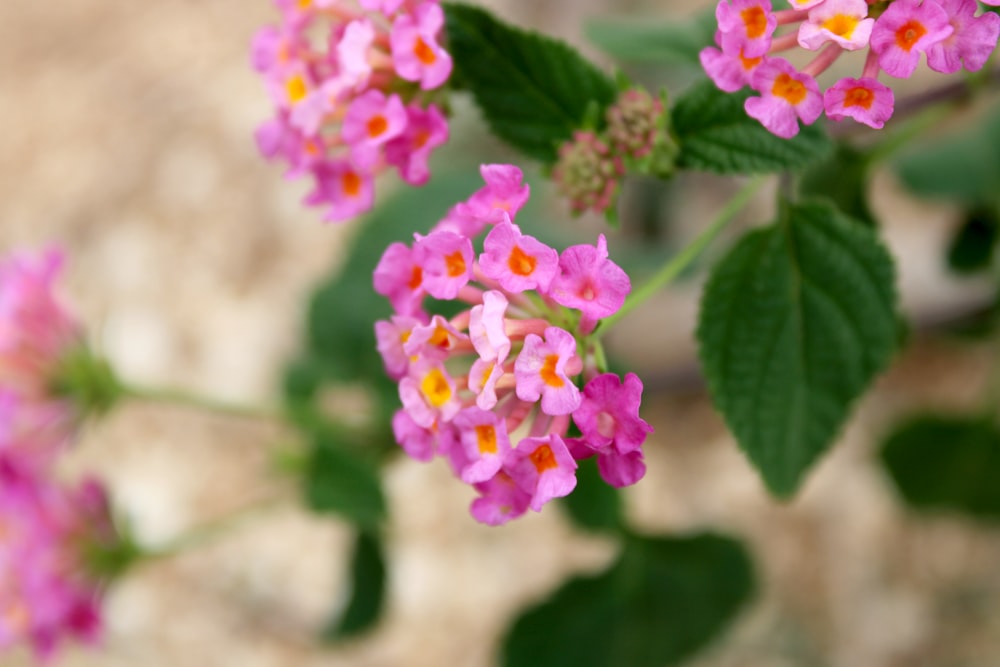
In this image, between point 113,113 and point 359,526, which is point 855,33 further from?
point 113,113

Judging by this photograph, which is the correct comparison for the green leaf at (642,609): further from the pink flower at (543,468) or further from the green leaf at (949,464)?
the pink flower at (543,468)

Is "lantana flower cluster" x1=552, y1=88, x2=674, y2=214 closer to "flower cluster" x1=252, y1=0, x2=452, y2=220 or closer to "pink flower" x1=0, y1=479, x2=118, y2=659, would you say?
"flower cluster" x1=252, y1=0, x2=452, y2=220

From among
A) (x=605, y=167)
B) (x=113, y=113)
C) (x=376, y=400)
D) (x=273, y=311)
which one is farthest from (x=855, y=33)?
(x=113, y=113)

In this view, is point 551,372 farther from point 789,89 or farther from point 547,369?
point 789,89

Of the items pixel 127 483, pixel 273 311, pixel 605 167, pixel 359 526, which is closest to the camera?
pixel 605 167

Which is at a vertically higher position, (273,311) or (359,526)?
(359,526)

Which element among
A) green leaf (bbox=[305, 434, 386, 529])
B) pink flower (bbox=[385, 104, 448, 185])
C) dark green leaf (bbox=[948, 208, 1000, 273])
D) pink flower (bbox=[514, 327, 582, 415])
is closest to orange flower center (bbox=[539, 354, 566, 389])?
pink flower (bbox=[514, 327, 582, 415])
